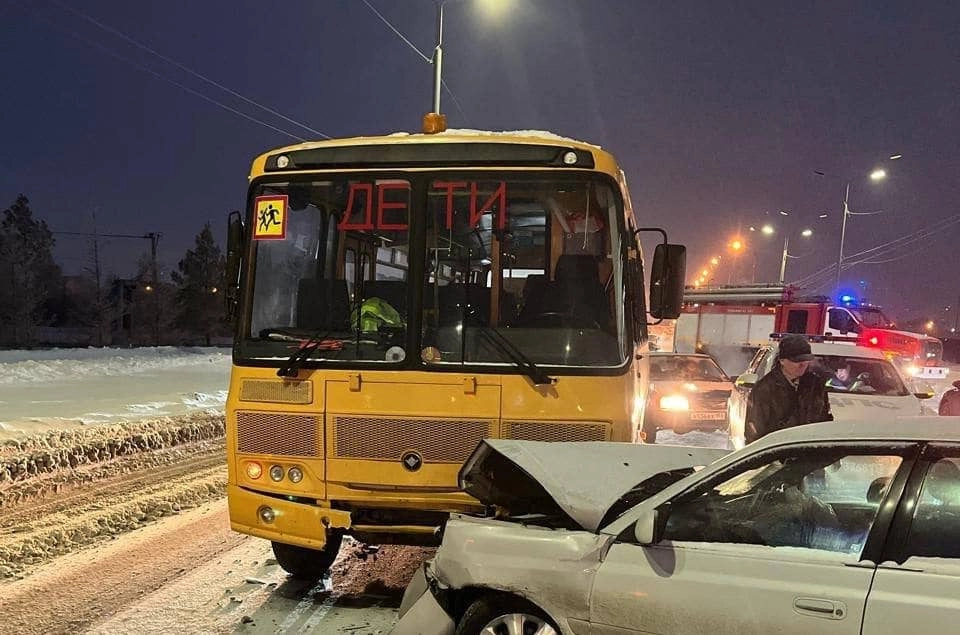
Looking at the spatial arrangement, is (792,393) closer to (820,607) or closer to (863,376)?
(820,607)

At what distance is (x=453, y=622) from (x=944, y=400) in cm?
1295

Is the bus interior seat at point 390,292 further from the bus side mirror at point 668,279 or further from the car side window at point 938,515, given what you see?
the car side window at point 938,515

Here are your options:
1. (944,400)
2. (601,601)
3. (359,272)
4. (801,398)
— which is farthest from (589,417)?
(944,400)

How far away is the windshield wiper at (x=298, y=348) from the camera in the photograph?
163 inches

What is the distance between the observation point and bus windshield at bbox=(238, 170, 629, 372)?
13.6 feet

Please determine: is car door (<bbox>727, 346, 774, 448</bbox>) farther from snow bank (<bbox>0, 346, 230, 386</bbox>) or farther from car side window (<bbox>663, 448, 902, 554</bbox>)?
snow bank (<bbox>0, 346, 230, 386</bbox>)

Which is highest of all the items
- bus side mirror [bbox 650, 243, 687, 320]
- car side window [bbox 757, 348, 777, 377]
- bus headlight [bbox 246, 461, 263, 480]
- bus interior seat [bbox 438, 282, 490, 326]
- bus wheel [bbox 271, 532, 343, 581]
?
bus side mirror [bbox 650, 243, 687, 320]

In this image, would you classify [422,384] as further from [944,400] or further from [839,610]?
[944,400]

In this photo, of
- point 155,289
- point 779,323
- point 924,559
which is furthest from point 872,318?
point 155,289

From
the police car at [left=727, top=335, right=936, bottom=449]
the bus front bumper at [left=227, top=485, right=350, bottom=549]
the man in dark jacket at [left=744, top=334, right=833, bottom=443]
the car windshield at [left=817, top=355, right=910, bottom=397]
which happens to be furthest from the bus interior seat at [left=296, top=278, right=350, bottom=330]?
the car windshield at [left=817, top=355, right=910, bottom=397]

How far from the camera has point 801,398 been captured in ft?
17.4

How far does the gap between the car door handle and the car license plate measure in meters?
10.0

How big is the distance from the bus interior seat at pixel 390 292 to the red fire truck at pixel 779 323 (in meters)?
25.4

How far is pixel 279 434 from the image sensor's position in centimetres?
417
